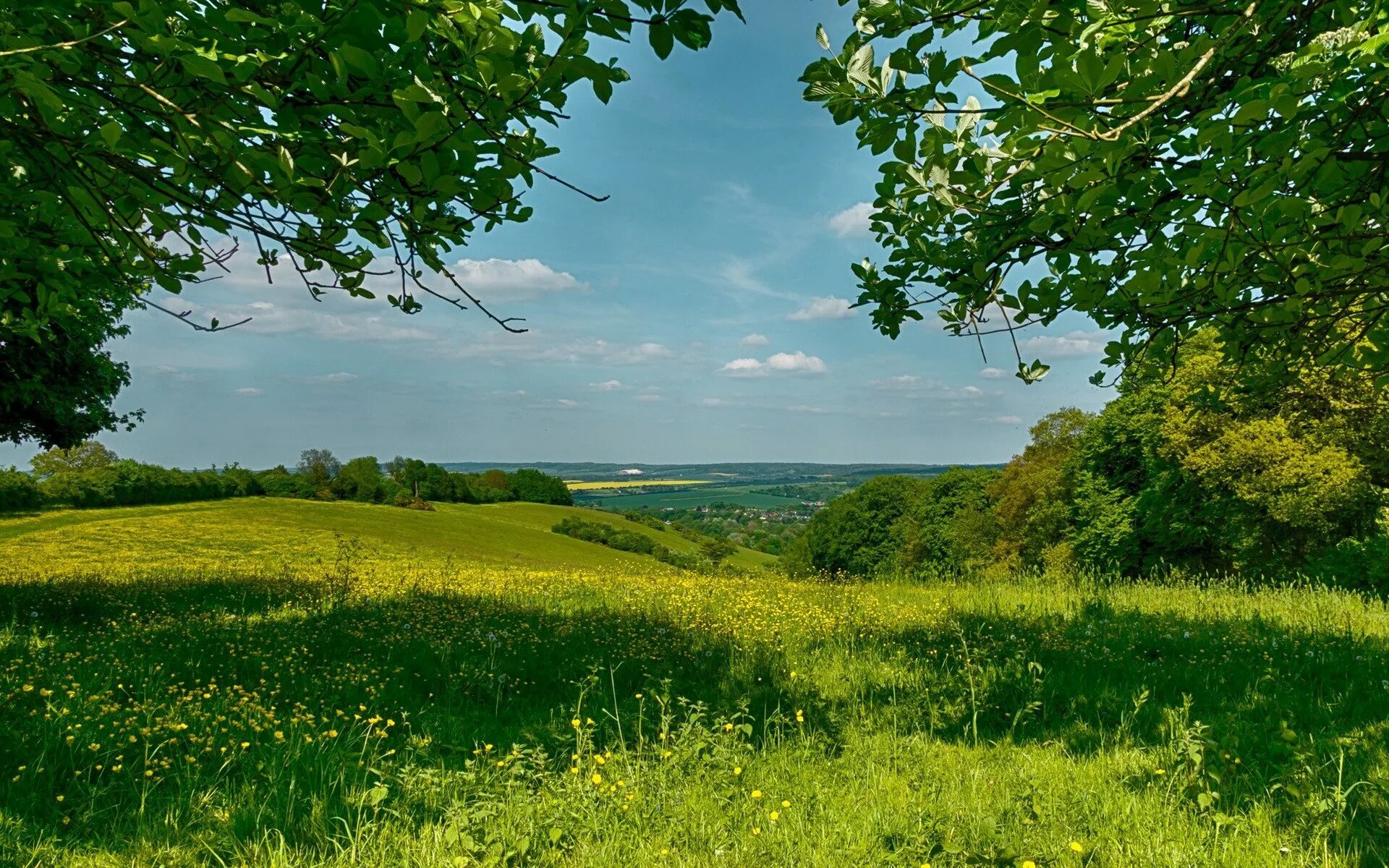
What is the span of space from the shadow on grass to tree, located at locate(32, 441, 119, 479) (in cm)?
3861

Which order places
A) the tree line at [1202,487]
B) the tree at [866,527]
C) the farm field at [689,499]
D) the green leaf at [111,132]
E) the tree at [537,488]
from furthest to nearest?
the farm field at [689,499] < the tree at [537,488] < the tree at [866,527] < the tree line at [1202,487] < the green leaf at [111,132]

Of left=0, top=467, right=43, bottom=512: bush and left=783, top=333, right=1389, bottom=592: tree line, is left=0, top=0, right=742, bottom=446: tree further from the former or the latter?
left=0, top=467, right=43, bottom=512: bush

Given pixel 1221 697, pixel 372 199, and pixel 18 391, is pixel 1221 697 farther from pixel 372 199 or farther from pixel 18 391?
pixel 18 391

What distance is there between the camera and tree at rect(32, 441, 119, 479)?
127 feet

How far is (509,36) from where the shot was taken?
241 cm

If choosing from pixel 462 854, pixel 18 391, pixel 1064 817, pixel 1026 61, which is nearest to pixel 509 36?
pixel 1026 61

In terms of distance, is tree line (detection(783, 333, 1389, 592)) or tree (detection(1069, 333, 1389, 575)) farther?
tree (detection(1069, 333, 1389, 575))

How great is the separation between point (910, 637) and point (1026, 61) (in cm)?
703

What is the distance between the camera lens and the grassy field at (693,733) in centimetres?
350

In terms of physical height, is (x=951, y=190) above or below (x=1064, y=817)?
above

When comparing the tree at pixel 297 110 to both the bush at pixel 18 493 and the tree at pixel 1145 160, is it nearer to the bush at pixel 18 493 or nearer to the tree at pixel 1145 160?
the tree at pixel 1145 160

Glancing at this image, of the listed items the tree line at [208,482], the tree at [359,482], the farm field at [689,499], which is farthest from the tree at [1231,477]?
the farm field at [689,499]

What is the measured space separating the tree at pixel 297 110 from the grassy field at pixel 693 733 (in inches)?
110

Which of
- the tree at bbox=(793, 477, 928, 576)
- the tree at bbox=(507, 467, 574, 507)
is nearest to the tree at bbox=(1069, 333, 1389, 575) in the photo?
the tree at bbox=(793, 477, 928, 576)
